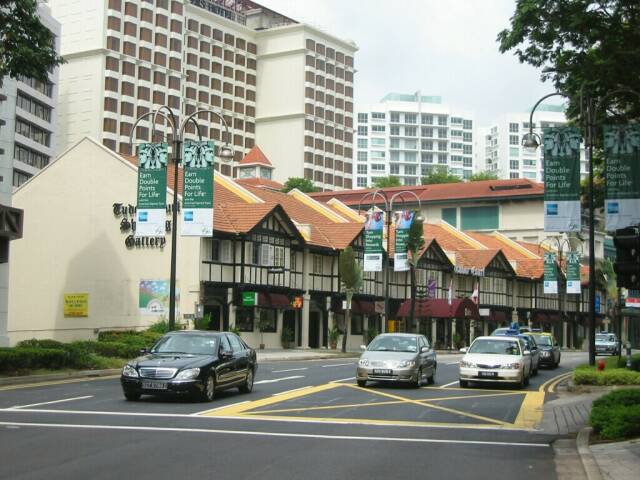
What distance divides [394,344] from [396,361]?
1379mm

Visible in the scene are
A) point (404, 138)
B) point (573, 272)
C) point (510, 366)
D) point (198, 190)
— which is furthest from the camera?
point (404, 138)

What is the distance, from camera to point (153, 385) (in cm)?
1936

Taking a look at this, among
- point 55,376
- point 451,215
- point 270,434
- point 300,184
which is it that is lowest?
point 270,434

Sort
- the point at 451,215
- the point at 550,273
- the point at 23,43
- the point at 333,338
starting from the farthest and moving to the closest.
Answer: the point at 451,215
the point at 333,338
the point at 550,273
the point at 23,43

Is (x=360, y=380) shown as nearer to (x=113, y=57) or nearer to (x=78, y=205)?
(x=78, y=205)

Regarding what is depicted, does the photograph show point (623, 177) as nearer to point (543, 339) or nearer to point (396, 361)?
point (396, 361)

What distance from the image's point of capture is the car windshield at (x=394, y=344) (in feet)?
86.7

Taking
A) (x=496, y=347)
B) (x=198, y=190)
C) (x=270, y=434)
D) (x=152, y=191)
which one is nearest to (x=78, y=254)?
(x=152, y=191)

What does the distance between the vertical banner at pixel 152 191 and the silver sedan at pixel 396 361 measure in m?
8.48

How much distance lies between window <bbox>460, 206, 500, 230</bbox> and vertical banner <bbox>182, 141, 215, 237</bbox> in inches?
3071

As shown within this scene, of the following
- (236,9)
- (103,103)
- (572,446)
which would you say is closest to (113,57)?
Result: (103,103)

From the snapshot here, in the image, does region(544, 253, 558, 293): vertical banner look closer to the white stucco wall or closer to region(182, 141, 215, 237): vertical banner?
the white stucco wall

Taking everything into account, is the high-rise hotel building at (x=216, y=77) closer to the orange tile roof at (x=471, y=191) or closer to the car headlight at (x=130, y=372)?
the orange tile roof at (x=471, y=191)

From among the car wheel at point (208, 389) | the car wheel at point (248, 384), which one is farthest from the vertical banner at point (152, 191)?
the car wheel at point (208, 389)
